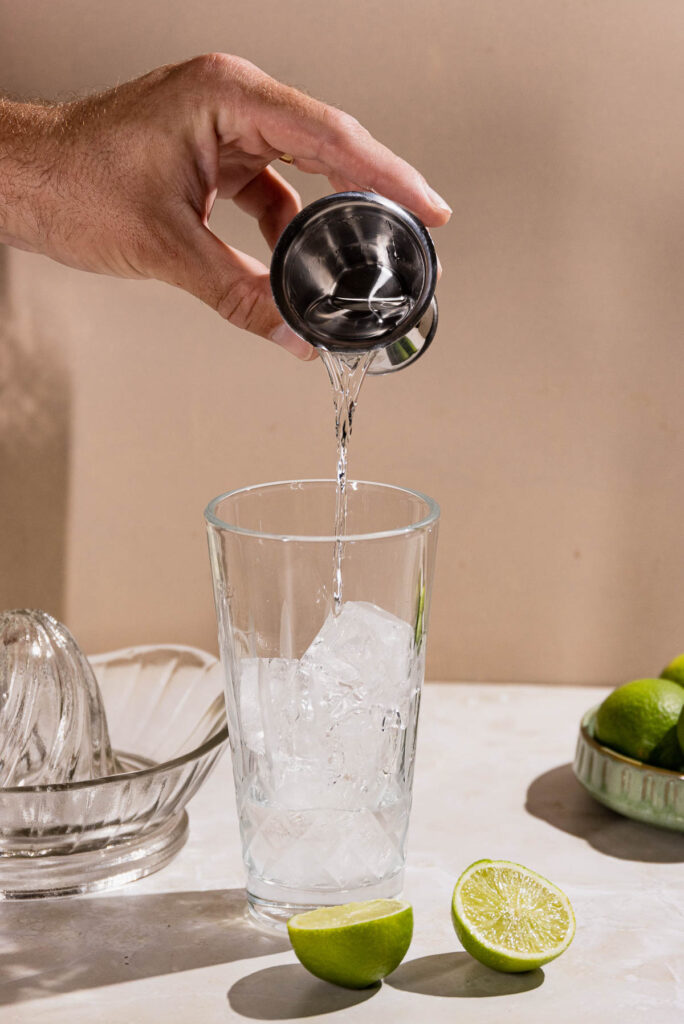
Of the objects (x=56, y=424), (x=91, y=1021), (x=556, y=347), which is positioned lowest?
(x=91, y=1021)

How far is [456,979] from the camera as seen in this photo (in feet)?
2.41

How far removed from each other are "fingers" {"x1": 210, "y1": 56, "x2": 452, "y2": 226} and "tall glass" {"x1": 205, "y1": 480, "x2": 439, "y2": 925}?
0.84 feet

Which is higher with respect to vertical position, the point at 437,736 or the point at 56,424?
the point at 56,424

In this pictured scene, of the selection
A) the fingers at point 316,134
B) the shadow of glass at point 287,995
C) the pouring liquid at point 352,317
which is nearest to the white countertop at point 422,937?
the shadow of glass at point 287,995

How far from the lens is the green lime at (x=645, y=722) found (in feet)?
3.08

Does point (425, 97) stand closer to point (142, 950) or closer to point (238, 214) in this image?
point (238, 214)

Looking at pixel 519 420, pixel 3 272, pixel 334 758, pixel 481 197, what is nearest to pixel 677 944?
pixel 334 758

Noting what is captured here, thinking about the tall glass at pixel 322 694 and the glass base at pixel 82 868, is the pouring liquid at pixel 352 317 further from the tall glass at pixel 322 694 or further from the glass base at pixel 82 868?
Answer: the glass base at pixel 82 868

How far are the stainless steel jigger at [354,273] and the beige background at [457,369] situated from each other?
0.45 metres

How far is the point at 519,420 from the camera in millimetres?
1290

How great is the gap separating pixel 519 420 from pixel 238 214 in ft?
1.26

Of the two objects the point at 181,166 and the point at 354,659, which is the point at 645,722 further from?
the point at 181,166

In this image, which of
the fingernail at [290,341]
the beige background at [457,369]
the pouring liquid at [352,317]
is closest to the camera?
the pouring liquid at [352,317]

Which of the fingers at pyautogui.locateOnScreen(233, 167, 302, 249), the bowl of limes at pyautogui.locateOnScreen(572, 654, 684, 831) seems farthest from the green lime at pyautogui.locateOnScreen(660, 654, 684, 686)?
the fingers at pyautogui.locateOnScreen(233, 167, 302, 249)
